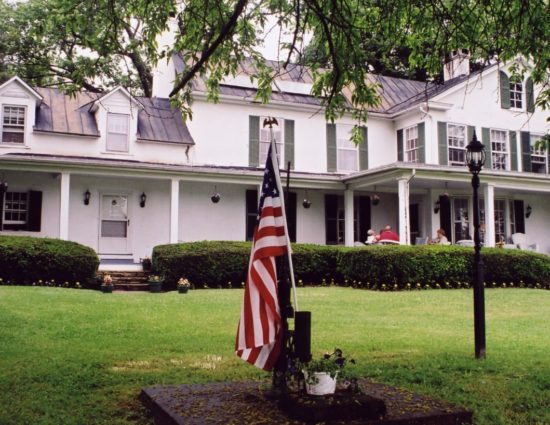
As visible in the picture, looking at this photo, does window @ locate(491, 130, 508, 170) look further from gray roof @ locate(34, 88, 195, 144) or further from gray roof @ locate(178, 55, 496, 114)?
gray roof @ locate(34, 88, 195, 144)

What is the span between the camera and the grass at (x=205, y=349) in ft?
17.7

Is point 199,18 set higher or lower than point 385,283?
higher

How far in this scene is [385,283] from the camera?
624 inches

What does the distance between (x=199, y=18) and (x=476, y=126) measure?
1686 centimetres

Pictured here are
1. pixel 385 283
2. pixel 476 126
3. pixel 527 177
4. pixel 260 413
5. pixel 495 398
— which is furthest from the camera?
pixel 476 126

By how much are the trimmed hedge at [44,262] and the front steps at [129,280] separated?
72 centimetres

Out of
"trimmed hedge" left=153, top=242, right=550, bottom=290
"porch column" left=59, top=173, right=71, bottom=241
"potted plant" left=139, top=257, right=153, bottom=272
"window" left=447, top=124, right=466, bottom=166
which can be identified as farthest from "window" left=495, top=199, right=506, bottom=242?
"porch column" left=59, top=173, right=71, bottom=241

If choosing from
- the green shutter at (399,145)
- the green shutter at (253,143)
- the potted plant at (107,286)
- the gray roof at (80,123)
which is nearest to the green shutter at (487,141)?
the green shutter at (399,145)

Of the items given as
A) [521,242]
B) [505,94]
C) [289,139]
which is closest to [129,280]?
[289,139]

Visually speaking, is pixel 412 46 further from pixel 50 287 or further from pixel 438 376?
pixel 50 287

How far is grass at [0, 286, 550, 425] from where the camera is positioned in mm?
5406

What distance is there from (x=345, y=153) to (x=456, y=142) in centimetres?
399

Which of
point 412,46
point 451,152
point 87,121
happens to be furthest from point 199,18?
point 451,152

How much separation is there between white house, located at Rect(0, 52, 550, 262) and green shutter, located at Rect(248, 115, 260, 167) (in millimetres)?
39
